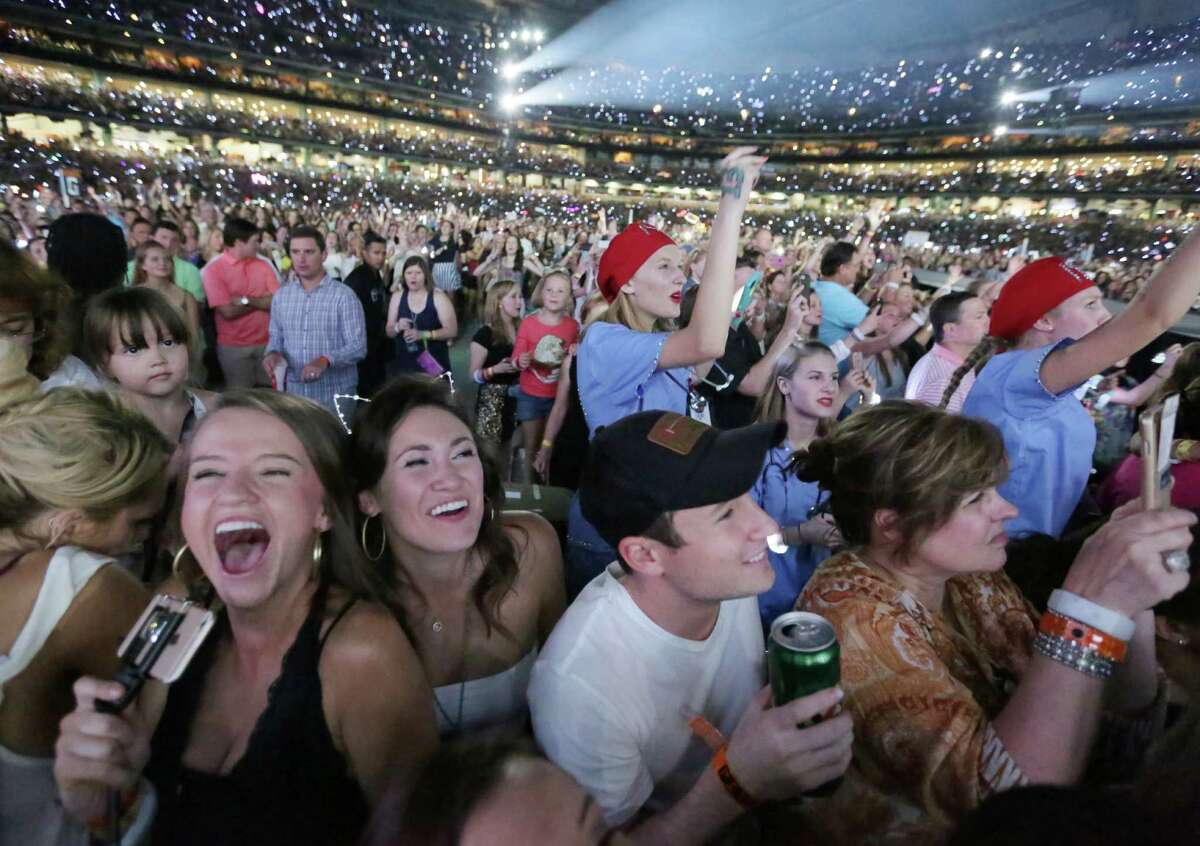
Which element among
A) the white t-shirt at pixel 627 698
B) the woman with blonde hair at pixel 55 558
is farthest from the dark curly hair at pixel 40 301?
the white t-shirt at pixel 627 698

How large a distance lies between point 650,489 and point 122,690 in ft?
3.56

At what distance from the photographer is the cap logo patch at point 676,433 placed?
1.53 metres

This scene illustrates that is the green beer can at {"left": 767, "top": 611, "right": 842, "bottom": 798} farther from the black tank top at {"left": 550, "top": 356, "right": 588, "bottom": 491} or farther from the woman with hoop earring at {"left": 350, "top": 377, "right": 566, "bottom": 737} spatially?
the black tank top at {"left": 550, "top": 356, "right": 588, "bottom": 491}

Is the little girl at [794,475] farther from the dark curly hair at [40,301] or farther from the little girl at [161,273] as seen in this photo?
the little girl at [161,273]

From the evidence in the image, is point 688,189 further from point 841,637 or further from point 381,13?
point 841,637

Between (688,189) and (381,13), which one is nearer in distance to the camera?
(381,13)

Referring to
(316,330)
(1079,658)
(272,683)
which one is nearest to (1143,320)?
(1079,658)

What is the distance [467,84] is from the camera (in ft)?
149

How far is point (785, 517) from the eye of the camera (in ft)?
9.14

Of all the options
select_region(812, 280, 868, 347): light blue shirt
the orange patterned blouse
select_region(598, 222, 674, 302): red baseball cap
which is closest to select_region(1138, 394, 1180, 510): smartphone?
the orange patterned blouse

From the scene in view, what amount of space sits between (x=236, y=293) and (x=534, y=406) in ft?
10.3

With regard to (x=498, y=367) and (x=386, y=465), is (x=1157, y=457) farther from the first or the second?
(x=498, y=367)

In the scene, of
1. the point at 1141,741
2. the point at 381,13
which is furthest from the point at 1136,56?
the point at 1141,741

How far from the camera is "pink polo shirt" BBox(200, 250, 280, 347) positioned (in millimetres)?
5910
